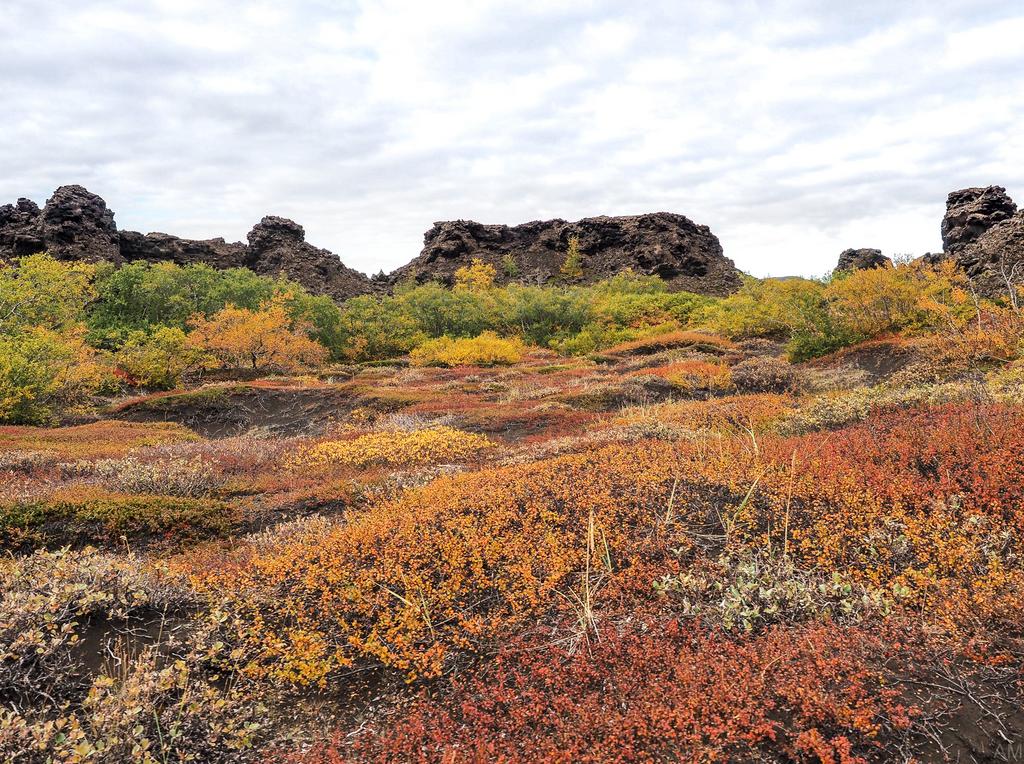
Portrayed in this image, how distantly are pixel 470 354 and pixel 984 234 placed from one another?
2946cm

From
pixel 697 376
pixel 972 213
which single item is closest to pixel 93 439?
pixel 697 376

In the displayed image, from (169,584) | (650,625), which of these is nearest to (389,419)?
(169,584)

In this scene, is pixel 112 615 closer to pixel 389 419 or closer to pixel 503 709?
pixel 503 709

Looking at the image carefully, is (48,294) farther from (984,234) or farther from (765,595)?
(984,234)

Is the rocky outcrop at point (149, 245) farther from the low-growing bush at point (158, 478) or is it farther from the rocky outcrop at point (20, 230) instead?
the low-growing bush at point (158, 478)

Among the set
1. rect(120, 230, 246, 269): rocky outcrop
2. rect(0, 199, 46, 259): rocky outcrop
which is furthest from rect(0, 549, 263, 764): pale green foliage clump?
rect(120, 230, 246, 269): rocky outcrop

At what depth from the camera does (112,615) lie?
475 cm

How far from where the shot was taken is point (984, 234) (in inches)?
1136

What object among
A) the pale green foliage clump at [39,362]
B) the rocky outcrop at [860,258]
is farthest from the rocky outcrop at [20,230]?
the rocky outcrop at [860,258]

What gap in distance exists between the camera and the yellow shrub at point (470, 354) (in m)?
37.5

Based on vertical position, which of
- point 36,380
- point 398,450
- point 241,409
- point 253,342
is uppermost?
point 253,342

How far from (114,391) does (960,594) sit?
3334cm

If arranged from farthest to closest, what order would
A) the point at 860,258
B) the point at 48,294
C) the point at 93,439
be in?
the point at 860,258 < the point at 48,294 < the point at 93,439

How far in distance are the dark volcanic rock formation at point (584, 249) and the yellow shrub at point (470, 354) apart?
5258 centimetres
